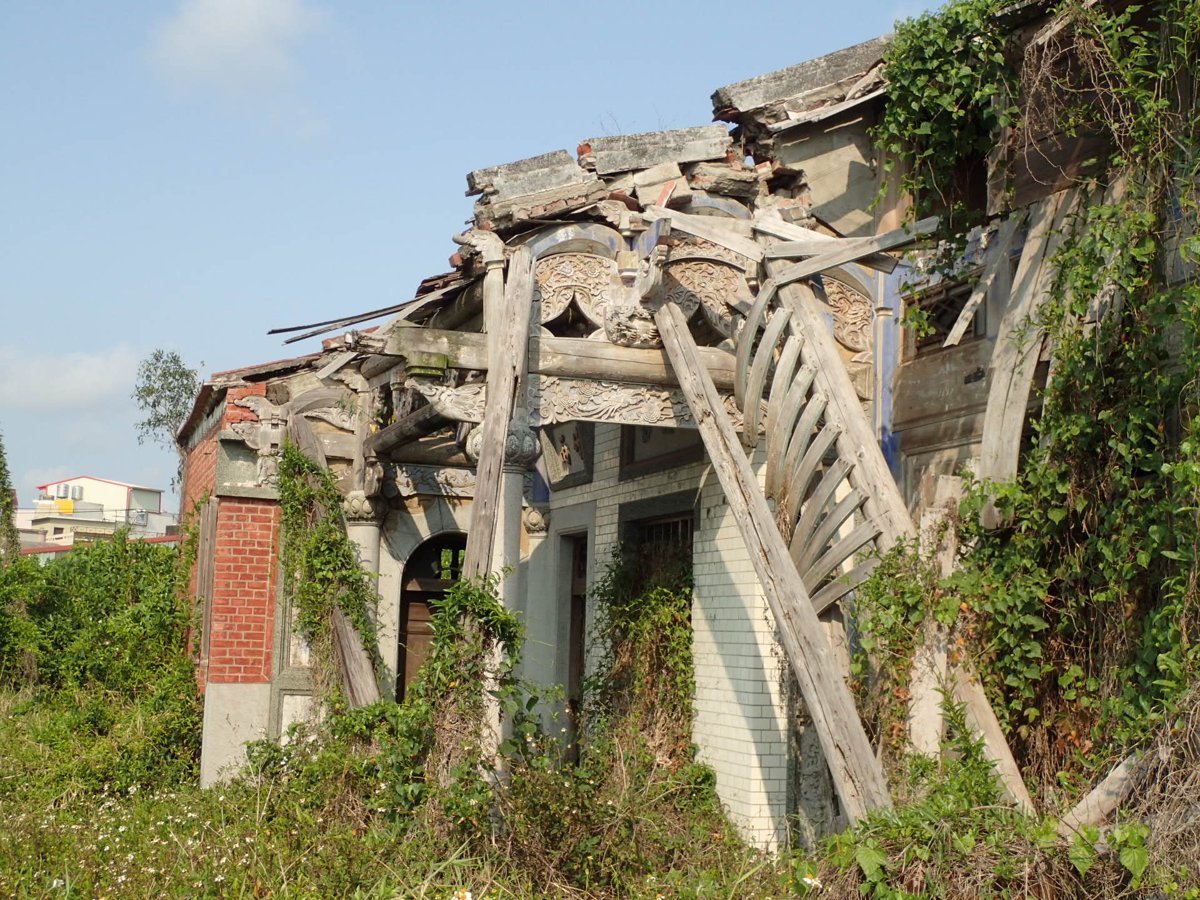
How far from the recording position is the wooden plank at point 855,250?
703 centimetres

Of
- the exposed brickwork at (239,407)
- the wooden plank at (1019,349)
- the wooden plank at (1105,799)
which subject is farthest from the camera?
the exposed brickwork at (239,407)

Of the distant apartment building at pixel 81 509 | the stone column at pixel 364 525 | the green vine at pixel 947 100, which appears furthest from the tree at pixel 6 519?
the distant apartment building at pixel 81 509

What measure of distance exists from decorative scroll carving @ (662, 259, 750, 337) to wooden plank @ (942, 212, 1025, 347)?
2.12 meters

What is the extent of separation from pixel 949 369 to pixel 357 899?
4.56 m

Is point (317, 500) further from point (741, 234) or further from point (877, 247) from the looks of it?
point (877, 247)

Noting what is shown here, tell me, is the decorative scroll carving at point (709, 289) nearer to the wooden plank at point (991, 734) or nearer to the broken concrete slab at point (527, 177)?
the broken concrete slab at point (527, 177)

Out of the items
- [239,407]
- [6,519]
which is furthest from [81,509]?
[239,407]

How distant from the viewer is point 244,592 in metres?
12.4

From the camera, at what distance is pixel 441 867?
6.33 m

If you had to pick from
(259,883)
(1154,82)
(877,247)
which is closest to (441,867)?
(259,883)

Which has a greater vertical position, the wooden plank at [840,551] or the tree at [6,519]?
the tree at [6,519]

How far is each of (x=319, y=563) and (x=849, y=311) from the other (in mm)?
5402

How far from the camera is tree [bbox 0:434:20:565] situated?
17100mm

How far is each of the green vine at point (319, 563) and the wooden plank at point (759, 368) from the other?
15.5 feet
